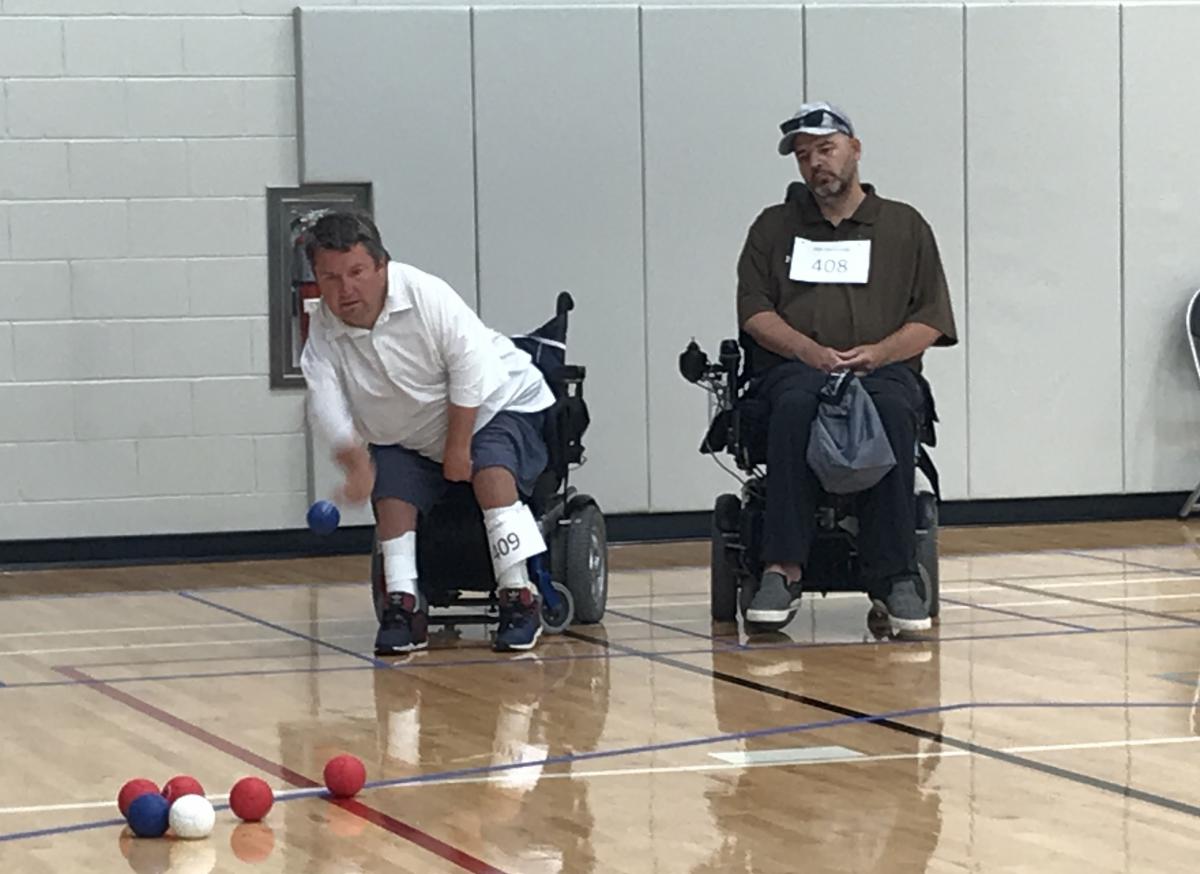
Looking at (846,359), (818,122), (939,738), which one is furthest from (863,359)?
(939,738)

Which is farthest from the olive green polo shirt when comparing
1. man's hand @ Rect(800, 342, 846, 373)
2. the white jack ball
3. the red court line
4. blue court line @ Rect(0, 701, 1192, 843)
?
the white jack ball

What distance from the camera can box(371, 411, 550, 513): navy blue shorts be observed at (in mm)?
4762

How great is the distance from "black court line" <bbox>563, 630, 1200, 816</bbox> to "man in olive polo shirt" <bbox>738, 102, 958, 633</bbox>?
1.56ft

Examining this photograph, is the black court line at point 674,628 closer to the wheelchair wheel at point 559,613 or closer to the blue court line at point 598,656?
the blue court line at point 598,656

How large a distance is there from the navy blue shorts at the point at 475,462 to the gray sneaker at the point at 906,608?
855 mm

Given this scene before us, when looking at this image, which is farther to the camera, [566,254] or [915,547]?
[566,254]

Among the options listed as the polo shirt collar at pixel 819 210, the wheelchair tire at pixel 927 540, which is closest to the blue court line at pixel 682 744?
the wheelchair tire at pixel 927 540

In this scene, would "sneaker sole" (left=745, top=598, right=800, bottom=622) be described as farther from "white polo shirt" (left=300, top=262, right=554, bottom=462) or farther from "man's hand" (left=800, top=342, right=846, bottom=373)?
"white polo shirt" (left=300, top=262, right=554, bottom=462)

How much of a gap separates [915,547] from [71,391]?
10.8ft

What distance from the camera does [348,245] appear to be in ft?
14.9

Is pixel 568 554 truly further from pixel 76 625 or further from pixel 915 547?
pixel 76 625

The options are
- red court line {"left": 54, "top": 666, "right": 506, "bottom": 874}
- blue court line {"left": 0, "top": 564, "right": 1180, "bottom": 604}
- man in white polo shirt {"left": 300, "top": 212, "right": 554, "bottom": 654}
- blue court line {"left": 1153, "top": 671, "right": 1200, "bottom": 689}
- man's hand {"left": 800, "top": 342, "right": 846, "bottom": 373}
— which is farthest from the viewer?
blue court line {"left": 0, "top": 564, "right": 1180, "bottom": 604}

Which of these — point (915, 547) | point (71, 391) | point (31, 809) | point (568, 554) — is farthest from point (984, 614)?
point (71, 391)

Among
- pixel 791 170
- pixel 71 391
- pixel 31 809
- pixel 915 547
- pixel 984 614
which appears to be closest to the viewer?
pixel 31 809
